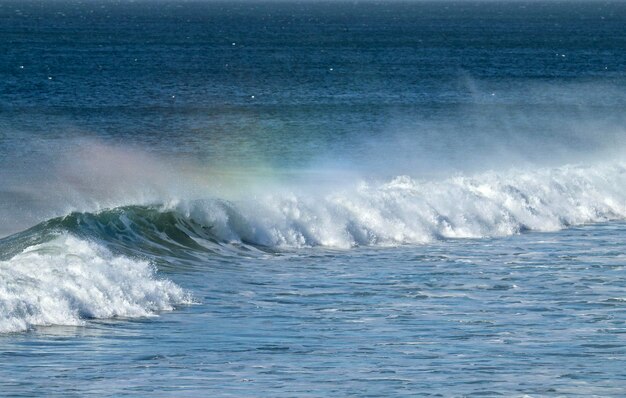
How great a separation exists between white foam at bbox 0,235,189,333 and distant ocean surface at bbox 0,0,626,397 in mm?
48

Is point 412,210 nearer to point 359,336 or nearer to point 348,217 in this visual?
point 348,217

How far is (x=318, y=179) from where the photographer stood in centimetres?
3978

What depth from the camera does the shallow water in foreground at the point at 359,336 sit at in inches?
663

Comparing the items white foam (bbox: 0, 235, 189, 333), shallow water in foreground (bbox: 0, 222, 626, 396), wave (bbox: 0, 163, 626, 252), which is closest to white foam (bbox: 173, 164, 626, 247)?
wave (bbox: 0, 163, 626, 252)

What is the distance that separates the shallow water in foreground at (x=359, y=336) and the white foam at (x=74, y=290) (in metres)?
0.40

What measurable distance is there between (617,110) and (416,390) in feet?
179

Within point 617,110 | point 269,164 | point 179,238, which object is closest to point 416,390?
point 179,238

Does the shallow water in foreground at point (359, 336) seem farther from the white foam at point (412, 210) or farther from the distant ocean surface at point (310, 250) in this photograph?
the white foam at point (412, 210)

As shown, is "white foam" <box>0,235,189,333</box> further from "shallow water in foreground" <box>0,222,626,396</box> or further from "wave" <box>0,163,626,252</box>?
"wave" <box>0,163,626,252</box>

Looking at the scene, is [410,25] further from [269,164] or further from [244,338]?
[244,338]

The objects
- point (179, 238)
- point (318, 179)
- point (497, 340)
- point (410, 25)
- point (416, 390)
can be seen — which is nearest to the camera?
point (416, 390)

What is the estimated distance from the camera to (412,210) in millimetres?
31672

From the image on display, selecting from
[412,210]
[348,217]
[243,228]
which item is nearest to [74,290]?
[243,228]

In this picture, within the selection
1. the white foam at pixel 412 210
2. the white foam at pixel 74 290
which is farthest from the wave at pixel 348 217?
the white foam at pixel 74 290
